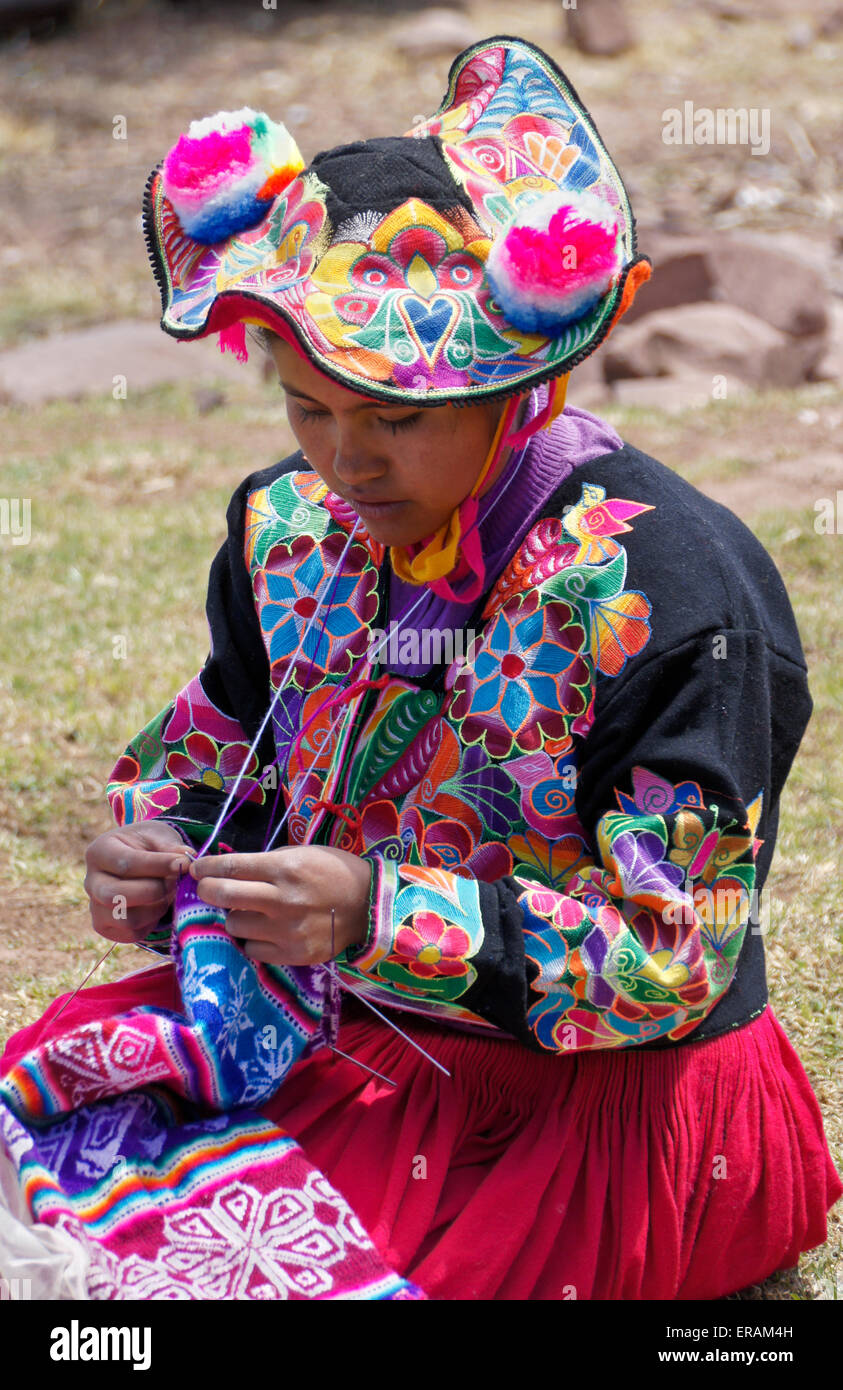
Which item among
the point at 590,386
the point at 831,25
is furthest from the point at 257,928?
the point at 831,25

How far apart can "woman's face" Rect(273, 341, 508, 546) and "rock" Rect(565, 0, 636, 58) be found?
12.7m

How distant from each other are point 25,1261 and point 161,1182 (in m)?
0.22

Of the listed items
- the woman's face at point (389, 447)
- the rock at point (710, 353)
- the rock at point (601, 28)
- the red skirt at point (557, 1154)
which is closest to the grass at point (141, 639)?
the red skirt at point (557, 1154)

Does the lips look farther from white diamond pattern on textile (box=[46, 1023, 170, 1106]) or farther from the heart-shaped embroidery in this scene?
white diamond pattern on textile (box=[46, 1023, 170, 1106])

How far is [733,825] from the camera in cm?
208

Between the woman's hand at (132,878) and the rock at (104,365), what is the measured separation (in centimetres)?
596

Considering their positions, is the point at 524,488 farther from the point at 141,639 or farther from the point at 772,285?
the point at 772,285

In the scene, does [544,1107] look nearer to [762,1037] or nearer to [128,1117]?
[762,1037]

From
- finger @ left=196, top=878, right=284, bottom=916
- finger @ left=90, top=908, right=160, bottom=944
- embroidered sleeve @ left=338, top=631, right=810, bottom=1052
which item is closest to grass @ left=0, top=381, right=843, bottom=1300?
embroidered sleeve @ left=338, top=631, right=810, bottom=1052

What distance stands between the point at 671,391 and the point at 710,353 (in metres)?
0.49

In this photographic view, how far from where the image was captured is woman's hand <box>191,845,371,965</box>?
199 cm

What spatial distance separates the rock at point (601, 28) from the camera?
1365cm

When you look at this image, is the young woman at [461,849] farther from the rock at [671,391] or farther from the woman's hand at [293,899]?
the rock at [671,391]

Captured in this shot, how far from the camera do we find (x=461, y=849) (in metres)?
2.28
